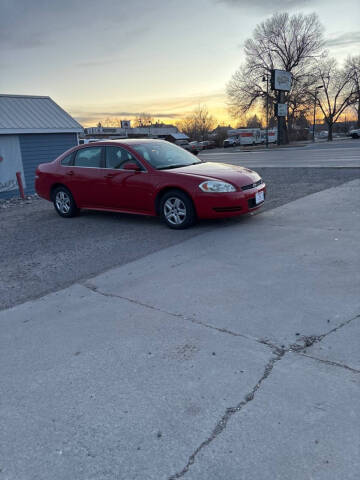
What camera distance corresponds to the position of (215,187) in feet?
21.5

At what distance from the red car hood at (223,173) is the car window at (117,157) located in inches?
38.1

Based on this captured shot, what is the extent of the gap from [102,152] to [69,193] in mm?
1210

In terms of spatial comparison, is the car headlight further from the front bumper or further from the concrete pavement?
the concrete pavement

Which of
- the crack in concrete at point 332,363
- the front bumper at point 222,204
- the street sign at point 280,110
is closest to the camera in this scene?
the crack in concrete at point 332,363

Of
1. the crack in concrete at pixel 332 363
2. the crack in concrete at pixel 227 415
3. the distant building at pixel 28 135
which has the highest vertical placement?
the distant building at pixel 28 135

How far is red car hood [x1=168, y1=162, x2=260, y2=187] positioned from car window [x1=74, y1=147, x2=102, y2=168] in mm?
1744

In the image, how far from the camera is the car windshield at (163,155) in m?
7.36

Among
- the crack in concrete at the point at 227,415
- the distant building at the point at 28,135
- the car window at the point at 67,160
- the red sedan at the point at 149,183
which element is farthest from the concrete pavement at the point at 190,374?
the distant building at the point at 28,135

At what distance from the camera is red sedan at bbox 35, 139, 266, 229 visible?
6.62m

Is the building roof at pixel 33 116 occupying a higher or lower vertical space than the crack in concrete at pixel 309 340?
higher

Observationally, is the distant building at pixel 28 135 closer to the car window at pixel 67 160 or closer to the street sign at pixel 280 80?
the car window at pixel 67 160

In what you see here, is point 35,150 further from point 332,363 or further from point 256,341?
point 332,363

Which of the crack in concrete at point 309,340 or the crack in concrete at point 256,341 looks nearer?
the crack in concrete at point 256,341

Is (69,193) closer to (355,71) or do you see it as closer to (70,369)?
(70,369)
